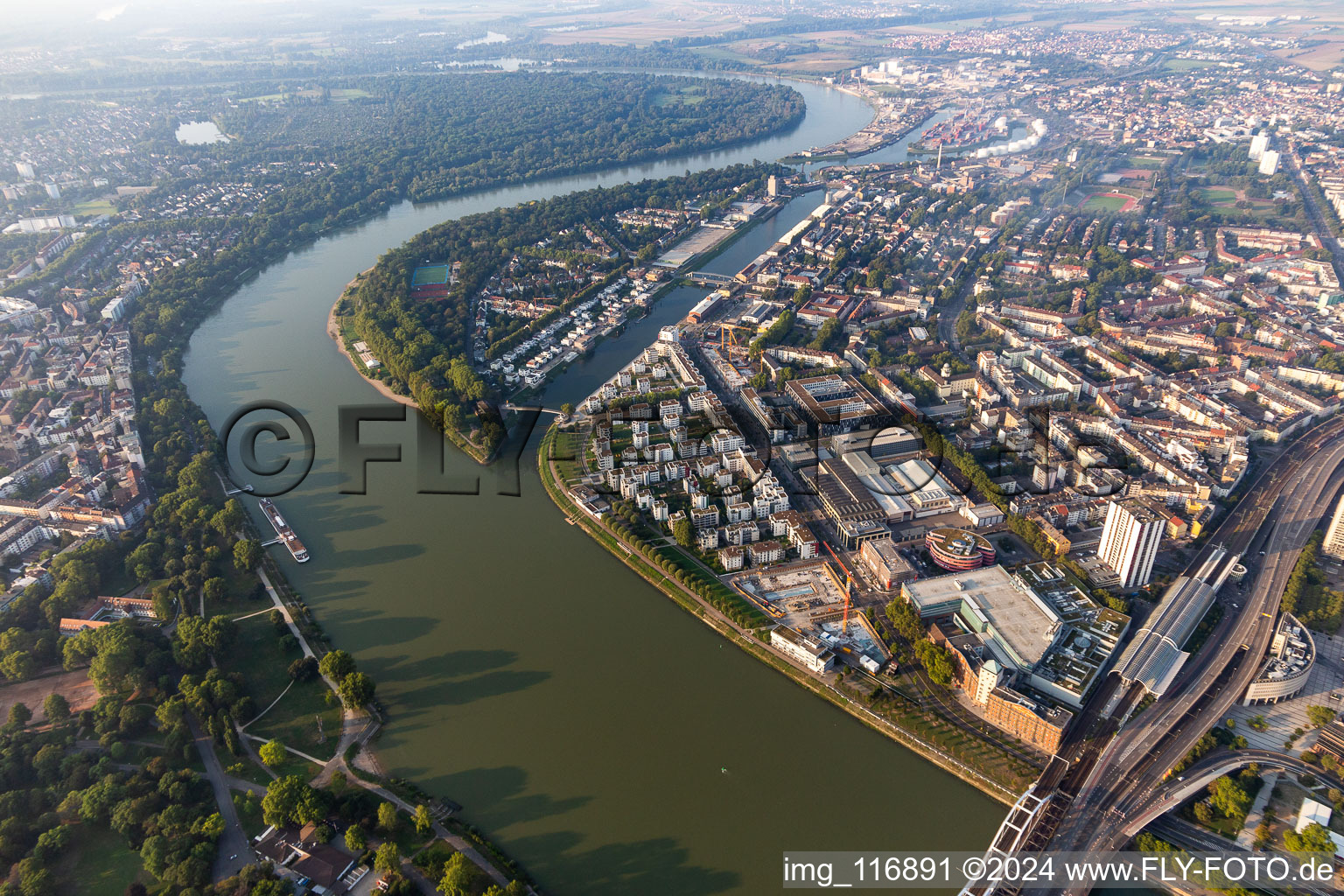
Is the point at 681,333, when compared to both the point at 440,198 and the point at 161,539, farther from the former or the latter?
the point at 440,198

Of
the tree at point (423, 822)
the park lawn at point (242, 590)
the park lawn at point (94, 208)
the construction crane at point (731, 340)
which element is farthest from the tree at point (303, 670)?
the park lawn at point (94, 208)

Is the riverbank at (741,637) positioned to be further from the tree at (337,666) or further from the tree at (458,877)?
the tree at (458,877)

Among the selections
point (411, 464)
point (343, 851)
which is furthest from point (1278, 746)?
point (411, 464)

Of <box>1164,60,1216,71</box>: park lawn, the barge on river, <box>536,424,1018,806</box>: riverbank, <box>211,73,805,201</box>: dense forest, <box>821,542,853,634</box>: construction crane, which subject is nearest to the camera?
<box>536,424,1018,806</box>: riverbank

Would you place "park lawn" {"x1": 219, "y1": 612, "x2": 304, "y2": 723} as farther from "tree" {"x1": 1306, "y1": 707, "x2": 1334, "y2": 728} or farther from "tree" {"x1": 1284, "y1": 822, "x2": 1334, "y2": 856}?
"tree" {"x1": 1306, "y1": 707, "x2": 1334, "y2": 728}

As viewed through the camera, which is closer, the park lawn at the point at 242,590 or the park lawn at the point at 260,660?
the park lawn at the point at 260,660

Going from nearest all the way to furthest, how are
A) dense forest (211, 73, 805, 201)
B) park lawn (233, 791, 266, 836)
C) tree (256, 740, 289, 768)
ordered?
park lawn (233, 791, 266, 836) < tree (256, 740, 289, 768) < dense forest (211, 73, 805, 201)

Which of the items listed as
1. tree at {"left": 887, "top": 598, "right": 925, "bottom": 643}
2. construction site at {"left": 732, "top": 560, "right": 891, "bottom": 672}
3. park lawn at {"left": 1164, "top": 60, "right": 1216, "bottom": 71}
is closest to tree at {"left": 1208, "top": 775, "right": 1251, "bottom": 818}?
tree at {"left": 887, "top": 598, "right": 925, "bottom": 643}
